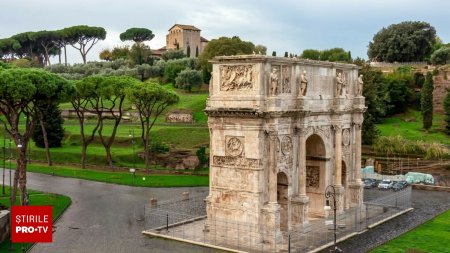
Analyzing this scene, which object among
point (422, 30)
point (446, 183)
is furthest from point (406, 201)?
point (422, 30)

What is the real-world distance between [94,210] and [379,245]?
22.5m

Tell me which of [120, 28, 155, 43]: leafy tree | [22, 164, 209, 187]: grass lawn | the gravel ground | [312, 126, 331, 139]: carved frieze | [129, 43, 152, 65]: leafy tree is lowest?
the gravel ground

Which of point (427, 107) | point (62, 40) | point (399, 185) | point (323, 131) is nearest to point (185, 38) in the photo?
point (62, 40)

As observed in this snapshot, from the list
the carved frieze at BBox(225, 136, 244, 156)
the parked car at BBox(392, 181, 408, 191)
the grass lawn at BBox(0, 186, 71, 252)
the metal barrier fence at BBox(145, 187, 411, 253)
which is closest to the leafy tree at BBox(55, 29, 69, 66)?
the grass lawn at BBox(0, 186, 71, 252)

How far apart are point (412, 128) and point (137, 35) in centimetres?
9694

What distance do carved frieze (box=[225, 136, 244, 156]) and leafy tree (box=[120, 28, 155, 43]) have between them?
5072 inches

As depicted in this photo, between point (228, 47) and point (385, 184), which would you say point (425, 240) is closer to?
point (385, 184)

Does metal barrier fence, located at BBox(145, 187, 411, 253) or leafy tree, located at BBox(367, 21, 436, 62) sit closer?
metal barrier fence, located at BBox(145, 187, 411, 253)

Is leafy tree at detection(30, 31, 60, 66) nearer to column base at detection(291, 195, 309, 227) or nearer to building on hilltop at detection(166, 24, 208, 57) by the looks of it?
building on hilltop at detection(166, 24, 208, 57)

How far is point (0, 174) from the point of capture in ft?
209

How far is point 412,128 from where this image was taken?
83625mm

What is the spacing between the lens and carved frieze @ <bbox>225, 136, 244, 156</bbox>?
36.3 metres

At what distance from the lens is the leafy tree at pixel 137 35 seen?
161 meters

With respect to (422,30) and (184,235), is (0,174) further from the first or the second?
(422,30)
